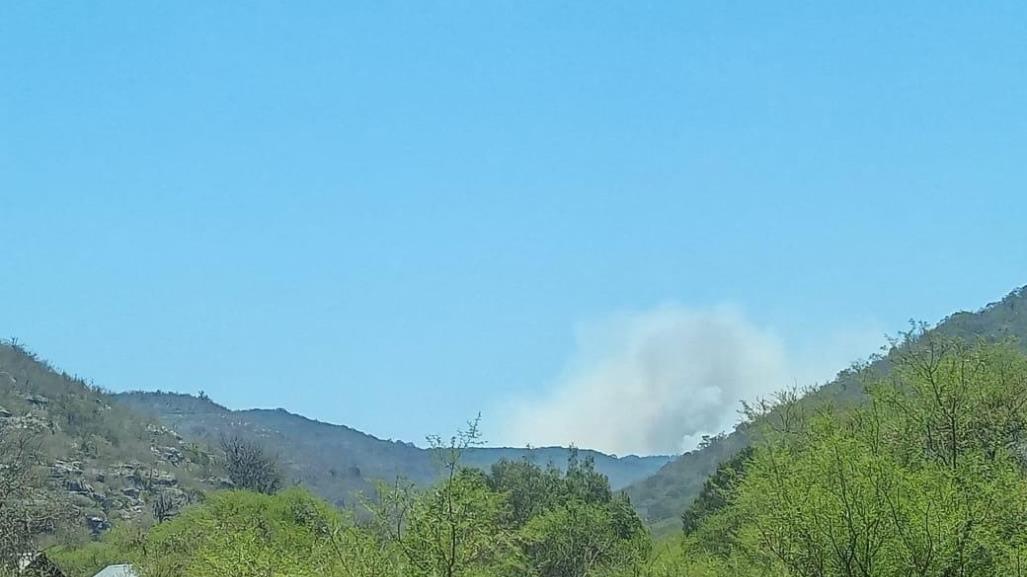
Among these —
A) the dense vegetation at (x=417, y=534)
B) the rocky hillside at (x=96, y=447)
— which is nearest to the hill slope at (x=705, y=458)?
the dense vegetation at (x=417, y=534)

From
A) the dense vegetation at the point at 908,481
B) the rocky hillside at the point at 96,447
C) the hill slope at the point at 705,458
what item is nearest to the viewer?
the dense vegetation at the point at 908,481

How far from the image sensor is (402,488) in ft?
65.7

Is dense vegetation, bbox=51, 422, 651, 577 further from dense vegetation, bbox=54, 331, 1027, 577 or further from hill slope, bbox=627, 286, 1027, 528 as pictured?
hill slope, bbox=627, 286, 1027, 528

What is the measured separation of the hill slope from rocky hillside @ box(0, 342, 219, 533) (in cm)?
4945

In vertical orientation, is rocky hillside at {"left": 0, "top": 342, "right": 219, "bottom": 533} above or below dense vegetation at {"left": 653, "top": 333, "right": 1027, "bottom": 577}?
above

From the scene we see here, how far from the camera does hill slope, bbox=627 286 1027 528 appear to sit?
405 feet

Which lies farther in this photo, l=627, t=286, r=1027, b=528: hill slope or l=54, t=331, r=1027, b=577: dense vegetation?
l=627, t=286, r=1027, b=528: hill slope

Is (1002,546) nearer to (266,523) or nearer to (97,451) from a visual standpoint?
(266,523)

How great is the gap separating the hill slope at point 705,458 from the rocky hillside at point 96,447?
49448mm

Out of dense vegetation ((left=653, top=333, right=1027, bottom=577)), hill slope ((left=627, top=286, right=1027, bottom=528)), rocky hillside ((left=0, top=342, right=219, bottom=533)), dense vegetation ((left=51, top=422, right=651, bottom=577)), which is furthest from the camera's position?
hill slope ((left=627, top=286, right=1027, bottom=528))

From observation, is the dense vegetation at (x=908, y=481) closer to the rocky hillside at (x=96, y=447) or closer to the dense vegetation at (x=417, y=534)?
the dense vegetation at (x=417, y=534)

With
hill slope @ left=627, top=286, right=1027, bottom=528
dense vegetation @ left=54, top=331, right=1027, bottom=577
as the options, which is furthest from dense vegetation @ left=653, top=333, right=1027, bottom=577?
hill slope @ left=627, top=286, right=1027, bottom=528

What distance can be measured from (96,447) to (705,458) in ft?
272

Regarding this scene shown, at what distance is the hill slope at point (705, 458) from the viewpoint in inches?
4855
